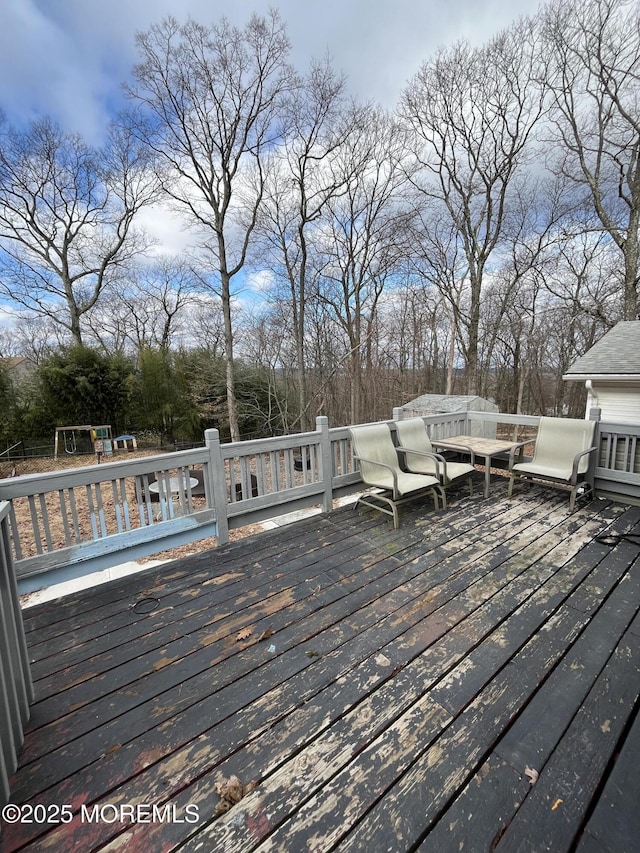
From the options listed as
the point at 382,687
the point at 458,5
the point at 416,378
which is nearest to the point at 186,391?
the point at 416,378

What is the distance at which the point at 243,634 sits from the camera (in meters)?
2.06

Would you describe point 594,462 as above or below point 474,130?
below

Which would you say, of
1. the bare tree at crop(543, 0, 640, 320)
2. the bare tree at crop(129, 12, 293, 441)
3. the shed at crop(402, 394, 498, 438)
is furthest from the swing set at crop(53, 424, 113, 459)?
the bare tree at crop(543, 0, 640, 320)

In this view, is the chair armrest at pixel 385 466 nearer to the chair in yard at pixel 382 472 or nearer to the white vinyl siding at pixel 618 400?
the chair in yard at pixel 382 472

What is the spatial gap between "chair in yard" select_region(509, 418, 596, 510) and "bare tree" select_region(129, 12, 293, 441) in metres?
9.53

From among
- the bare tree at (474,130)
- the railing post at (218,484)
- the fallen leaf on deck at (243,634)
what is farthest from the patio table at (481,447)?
the bare tree at (474,130)

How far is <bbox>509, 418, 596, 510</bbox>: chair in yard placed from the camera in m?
3.81

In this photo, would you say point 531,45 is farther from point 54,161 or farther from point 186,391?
point 54,161

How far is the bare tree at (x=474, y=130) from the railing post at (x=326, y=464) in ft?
37.5

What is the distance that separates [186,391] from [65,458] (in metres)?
4.45

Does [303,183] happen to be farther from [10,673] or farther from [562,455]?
[10,673]

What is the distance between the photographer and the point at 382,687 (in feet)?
5.48

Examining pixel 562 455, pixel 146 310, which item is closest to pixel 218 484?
pixel 562 455

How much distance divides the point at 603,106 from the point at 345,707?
52.1 ft
